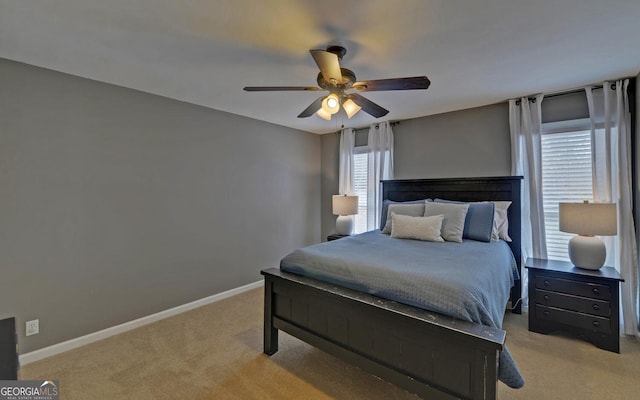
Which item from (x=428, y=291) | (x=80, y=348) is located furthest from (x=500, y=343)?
(x=80, y=348)

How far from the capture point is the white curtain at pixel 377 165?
4383mm

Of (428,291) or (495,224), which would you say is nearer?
(428,291)

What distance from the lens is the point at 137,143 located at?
2.96 meters

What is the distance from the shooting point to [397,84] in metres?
2.02

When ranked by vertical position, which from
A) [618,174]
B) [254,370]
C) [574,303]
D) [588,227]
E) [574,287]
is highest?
[618,174]

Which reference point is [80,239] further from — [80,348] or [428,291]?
[428,291]

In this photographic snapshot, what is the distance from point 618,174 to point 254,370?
3786 millimetres

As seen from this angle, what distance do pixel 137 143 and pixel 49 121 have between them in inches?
26.7

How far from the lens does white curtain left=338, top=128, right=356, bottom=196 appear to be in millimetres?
4793

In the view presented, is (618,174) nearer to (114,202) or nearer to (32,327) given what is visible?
(114,202)

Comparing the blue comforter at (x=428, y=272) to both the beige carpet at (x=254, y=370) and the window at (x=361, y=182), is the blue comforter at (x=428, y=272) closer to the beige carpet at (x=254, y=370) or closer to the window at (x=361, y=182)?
the beige carpet at (x=254, y=370)

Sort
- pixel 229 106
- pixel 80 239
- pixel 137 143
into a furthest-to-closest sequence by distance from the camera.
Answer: pixel 229 106 → pixel 137 143 → pixel 80 239

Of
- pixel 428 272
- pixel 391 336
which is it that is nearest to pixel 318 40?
pixel 428 272

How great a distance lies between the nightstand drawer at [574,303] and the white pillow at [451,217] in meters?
0.89
